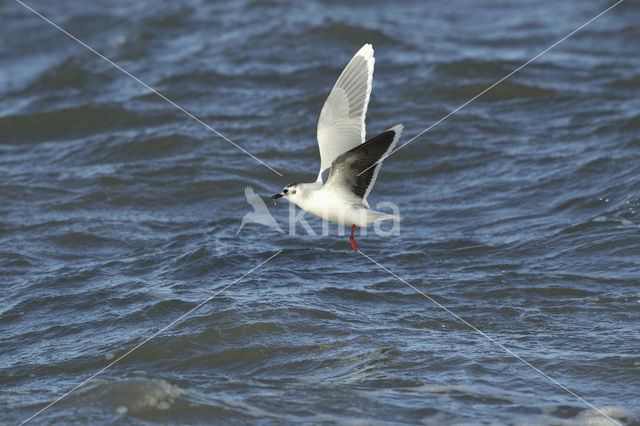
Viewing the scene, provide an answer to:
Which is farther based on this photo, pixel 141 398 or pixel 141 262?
pixel 141 262

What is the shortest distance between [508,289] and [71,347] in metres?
3.41

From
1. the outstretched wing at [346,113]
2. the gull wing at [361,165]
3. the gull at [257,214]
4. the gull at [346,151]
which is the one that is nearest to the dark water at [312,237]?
the gull at [257,214]

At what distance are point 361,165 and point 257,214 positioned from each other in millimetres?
3244

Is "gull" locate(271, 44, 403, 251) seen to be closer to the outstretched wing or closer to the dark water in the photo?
the outstretched wing

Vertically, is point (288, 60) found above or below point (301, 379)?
above

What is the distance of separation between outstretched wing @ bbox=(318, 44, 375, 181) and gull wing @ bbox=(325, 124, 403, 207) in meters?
0.23

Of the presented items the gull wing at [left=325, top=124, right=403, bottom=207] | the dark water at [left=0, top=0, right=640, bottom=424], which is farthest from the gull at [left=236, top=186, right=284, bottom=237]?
the gull wing at [left=325, top=124, right=403, bottom=207]

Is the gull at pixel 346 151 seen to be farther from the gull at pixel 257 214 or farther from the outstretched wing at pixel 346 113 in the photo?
the gull at pixel 257 214

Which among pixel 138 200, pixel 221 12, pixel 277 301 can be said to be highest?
pixel 221 12

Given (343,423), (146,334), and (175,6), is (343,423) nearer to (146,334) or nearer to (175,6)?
(146,334)

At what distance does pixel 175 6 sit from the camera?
1753 centimetres

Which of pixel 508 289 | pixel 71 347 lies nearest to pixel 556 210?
pixel 508 289

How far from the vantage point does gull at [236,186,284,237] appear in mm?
8930

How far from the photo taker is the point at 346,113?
6578 millimetres
